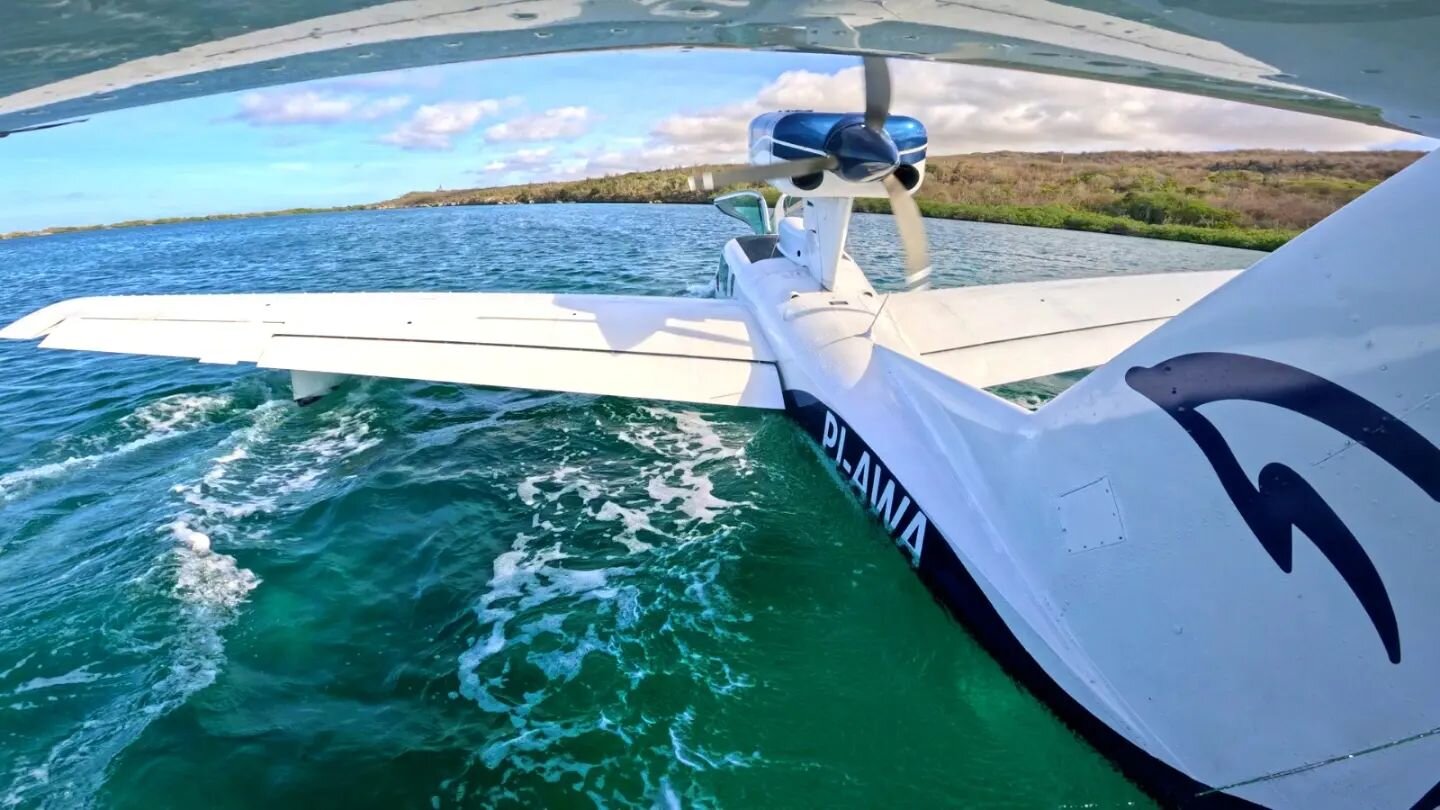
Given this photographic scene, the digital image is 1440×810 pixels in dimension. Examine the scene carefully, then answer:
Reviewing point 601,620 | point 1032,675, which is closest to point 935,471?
point 1032,675

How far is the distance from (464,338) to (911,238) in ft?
22.9

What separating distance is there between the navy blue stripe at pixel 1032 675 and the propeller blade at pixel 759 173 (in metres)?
3.48

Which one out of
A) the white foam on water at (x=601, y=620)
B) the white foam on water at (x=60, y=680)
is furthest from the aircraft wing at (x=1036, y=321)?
the white foam on water at (x=60, y=680)

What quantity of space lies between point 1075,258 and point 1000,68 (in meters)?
31.2

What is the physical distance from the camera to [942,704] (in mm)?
5074

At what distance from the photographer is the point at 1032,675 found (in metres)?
4.25

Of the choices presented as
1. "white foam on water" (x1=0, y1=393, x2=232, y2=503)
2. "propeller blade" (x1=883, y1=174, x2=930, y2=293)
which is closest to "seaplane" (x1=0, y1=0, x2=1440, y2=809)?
"propeller blade" (x1=883, y1=174, x2=930, y2=293)

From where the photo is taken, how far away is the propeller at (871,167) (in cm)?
780

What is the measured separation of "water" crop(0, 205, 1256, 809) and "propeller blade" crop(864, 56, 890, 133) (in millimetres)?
4672

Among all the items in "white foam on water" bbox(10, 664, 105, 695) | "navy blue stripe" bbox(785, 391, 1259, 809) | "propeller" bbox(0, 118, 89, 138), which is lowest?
"white foam on water" bbox(10, 664, 105, 695)

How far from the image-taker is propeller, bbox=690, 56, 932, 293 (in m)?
7.80

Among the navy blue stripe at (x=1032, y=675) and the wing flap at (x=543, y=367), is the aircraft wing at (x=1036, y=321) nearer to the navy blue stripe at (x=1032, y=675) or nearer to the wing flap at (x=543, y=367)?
the wing flap at (x=543, y=367)

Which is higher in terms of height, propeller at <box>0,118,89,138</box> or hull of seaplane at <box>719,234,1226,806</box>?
propeller at <box>0,118,89,138</box>

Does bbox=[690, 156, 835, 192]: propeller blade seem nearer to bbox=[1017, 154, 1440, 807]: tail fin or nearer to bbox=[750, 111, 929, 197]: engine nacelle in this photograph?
bbox=[750, 111, 929, 197]: engine nacelle
